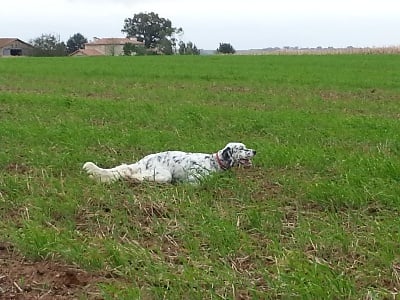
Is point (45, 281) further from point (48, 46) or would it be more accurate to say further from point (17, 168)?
point (48, 46)

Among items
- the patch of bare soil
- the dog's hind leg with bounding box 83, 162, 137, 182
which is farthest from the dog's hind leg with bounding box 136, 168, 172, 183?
the patch of bare soil

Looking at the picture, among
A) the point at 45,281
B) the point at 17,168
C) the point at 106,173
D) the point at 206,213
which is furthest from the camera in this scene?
the point at 17,168

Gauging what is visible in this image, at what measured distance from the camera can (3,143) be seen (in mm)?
9227

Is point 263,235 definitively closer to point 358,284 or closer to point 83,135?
point 358,284

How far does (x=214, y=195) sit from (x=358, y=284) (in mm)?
2523

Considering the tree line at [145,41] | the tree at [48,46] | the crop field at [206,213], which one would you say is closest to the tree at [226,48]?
the tree line at [145,41]

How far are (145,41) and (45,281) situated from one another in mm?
113386

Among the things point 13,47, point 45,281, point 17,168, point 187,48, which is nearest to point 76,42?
point 13,47

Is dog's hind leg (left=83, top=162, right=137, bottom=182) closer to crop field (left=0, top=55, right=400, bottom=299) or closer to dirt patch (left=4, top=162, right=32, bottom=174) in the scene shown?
crop field (left=0, top=55, right=400, bottom=299)

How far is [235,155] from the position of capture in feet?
24.8

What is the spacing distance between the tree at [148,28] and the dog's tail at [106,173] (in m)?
→ 101

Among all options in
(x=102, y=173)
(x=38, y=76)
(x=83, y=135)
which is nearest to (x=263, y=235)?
(x=102, y=173)

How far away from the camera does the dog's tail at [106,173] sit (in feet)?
22.7

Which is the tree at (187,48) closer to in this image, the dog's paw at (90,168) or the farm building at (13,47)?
the farm building at (13,47)
